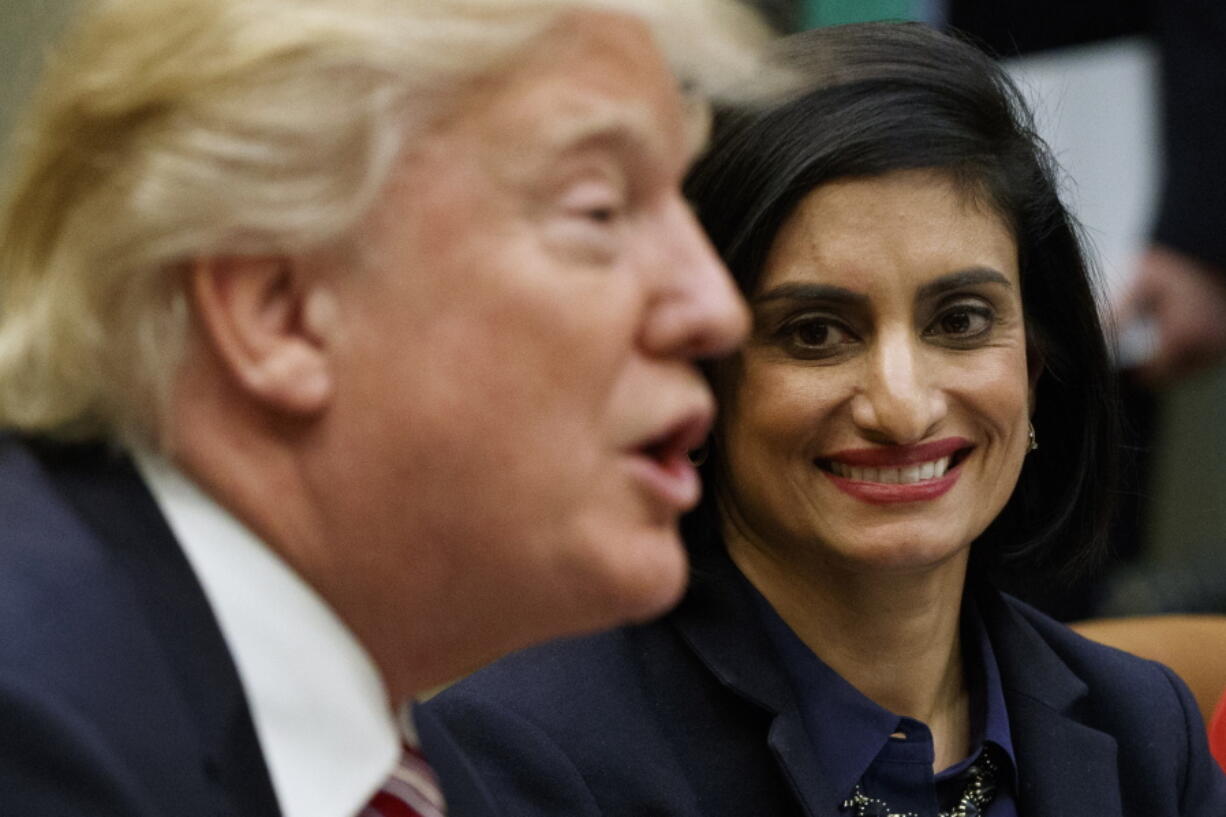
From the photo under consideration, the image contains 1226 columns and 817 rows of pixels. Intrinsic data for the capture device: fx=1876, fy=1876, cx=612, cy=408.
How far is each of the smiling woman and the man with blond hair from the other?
72 centimetres

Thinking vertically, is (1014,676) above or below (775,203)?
below

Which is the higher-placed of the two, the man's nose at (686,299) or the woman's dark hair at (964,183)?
the man's nose at (686,299)

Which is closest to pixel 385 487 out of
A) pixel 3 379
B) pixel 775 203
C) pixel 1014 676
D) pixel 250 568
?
pixel 250 568

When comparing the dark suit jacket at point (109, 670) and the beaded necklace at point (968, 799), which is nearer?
the dark suit jacket at point (109, 670)

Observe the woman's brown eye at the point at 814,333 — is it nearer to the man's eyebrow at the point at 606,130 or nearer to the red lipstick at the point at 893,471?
the red lipstick at the point at 893,471

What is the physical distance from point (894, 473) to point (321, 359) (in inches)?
40.8

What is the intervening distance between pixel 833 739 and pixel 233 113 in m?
1.27

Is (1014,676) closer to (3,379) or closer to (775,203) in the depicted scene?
(775,203)

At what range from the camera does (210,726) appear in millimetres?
1400

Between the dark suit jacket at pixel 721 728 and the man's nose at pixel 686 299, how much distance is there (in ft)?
2.55

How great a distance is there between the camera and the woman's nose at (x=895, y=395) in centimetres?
226

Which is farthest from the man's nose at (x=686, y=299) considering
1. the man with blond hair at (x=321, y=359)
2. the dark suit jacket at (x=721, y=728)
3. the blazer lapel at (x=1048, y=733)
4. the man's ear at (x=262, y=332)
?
the blazer lapel at (x=1048, y=733)

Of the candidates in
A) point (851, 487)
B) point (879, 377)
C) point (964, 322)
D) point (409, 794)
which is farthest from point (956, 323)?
point (409, 794)

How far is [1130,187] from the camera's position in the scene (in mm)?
4637
